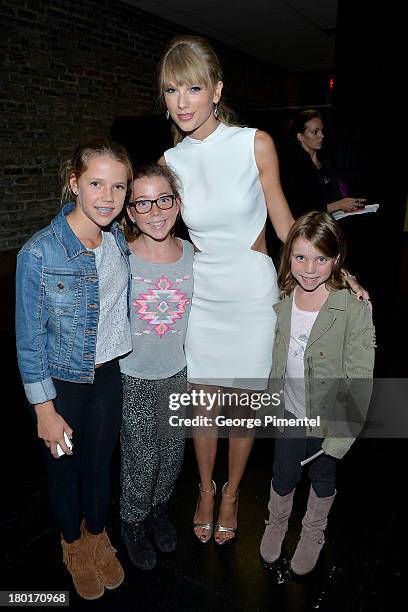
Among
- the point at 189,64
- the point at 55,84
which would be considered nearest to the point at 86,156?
the point at 189,64

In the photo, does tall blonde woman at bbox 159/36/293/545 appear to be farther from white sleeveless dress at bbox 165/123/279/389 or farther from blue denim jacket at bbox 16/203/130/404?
blue denim jacket at bbox 16/203/130/404

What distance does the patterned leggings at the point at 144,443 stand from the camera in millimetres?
1705

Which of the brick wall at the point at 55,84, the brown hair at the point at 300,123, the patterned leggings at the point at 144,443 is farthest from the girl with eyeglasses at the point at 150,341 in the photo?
the brick wall at the point at 55,84

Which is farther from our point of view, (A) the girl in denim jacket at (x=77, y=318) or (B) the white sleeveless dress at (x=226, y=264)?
(B) the white sleeveless dress at (x=226, y=264)

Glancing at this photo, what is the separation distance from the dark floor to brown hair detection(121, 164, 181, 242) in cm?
128

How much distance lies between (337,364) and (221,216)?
659 millimetres

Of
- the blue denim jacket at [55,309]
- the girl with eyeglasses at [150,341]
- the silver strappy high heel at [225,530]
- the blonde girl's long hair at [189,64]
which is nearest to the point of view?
the blue denim jacket at [55,309]

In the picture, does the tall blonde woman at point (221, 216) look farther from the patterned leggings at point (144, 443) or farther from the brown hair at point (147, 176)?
the patterned leggings at point (144, 443)

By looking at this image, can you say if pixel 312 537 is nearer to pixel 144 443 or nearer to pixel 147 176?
pixel 144 443

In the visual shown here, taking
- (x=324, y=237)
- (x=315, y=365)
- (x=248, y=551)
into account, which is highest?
(x=324, y=237)

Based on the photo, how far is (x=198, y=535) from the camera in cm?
198

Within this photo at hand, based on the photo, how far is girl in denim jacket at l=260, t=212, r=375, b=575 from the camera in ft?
5.21
